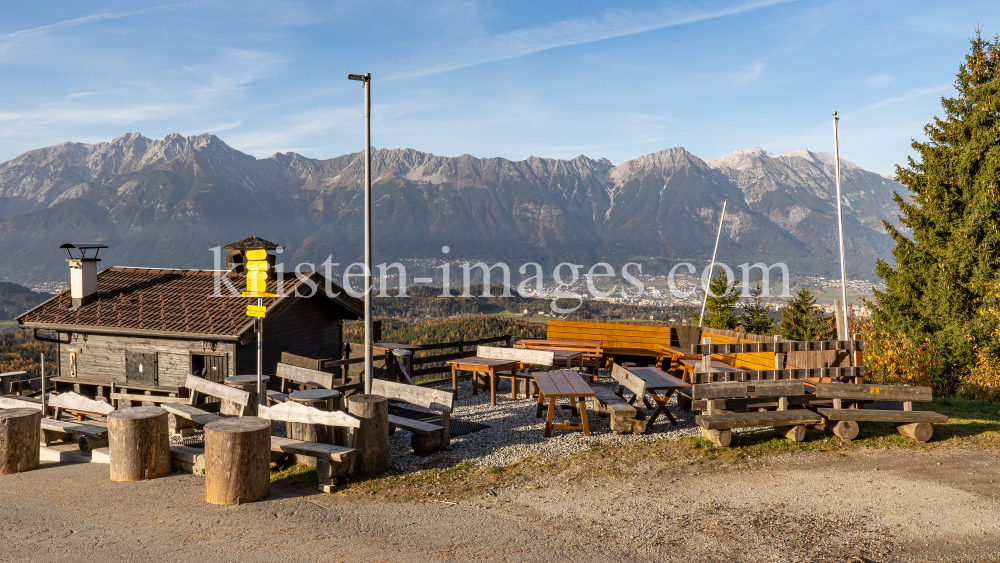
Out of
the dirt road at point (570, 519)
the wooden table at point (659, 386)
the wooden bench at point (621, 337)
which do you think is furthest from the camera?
the wooden bench at point (621, 337)

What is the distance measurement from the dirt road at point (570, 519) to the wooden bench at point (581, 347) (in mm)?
7611

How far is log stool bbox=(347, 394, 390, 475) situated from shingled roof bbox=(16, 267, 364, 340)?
7.14 meters

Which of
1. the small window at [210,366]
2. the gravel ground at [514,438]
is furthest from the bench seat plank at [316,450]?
Result: the small window at [210,366]

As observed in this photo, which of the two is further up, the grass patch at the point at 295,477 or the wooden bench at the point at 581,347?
the wooden bench at the point at 581,347

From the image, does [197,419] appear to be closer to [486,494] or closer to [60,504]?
[60,504]

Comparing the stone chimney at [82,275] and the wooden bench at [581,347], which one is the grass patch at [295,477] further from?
the stone chimney at [82,275]

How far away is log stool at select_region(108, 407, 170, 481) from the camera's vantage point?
7457 mm

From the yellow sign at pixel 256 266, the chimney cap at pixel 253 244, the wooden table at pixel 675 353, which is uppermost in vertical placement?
the chimney cap at pixel 253 244

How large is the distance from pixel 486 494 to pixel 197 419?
15.0ft

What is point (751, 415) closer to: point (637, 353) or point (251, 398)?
point (251, 398)

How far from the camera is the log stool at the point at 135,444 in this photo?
746 cm

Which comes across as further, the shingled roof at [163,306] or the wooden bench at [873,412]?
the shingled roof at [163,306]

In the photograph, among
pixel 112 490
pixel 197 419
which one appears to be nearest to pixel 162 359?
pixel 197 419

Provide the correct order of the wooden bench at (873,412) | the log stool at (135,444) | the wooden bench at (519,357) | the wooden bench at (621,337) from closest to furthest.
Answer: the log stool at (135,444), the wooden bench at (873,412), the wooden bench at (519,357), the wooden bench at (621,337)
